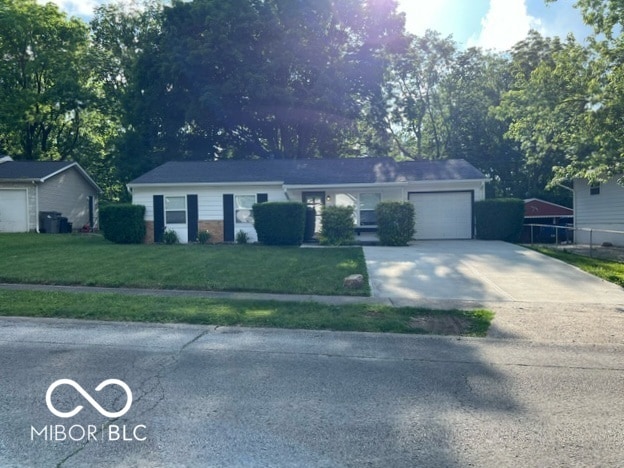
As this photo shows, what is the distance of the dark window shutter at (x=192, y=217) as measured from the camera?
2014 centimetres

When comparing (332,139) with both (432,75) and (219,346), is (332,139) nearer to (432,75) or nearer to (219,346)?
→ (432,75)

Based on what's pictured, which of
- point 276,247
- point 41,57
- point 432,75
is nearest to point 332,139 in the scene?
point 432,75

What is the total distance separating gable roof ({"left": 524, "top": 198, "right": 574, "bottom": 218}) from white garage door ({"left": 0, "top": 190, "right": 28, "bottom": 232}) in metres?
29.4

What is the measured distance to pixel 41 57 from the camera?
3173 centimetres

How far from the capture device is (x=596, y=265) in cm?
1273

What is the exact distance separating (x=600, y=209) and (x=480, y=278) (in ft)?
42.8

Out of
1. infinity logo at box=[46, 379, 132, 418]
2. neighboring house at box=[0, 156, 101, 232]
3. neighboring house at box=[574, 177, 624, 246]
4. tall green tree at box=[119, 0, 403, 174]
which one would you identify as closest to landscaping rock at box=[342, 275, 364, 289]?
infinity logo at box=[46, 379, 132, 418]

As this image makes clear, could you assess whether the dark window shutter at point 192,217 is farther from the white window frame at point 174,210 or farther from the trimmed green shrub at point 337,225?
the trimmed green shrub at point 337,225

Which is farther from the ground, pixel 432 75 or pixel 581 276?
pixel 432 75

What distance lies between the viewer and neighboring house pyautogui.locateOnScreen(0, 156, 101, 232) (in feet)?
77.7

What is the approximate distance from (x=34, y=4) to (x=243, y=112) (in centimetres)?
1786

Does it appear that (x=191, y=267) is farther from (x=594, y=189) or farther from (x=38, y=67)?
(x=38, y=67)

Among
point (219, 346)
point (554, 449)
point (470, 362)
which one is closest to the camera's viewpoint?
point (554, 449)

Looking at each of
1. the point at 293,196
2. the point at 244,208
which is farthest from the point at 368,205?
the point at 244,208
